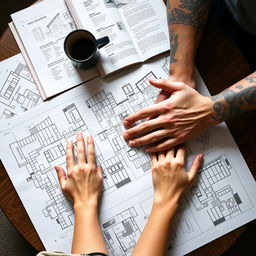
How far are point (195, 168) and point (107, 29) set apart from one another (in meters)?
0.45

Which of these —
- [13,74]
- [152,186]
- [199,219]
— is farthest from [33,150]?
[199,219]

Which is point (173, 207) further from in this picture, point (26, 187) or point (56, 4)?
point (56, 4)

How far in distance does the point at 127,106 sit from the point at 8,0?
889mm

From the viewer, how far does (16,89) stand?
1008mm

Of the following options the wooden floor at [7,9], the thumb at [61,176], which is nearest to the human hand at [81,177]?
the thumb at [61,176]

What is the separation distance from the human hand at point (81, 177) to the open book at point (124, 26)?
0.71ft

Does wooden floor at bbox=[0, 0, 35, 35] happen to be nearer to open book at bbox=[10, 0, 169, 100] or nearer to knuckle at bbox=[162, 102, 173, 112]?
open book at bbox=[10, 0, 169, 100]

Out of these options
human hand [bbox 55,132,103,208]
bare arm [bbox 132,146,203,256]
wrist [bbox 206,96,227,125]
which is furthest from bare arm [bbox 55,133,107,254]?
wrist [bbox 206,96,227,125]

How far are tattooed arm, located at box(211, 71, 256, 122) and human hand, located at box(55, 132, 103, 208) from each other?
0.35m

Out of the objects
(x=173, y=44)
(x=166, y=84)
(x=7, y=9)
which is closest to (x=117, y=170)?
(x=166, y=84)

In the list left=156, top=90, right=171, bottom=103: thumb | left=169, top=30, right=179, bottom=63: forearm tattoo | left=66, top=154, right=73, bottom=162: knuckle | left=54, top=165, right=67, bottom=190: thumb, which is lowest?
left=54, top=165, right=67, bottom=190: thumb

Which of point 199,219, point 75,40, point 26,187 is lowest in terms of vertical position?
point 199,219

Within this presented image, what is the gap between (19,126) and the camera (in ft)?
3.27

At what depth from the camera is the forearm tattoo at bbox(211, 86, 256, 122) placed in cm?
93
